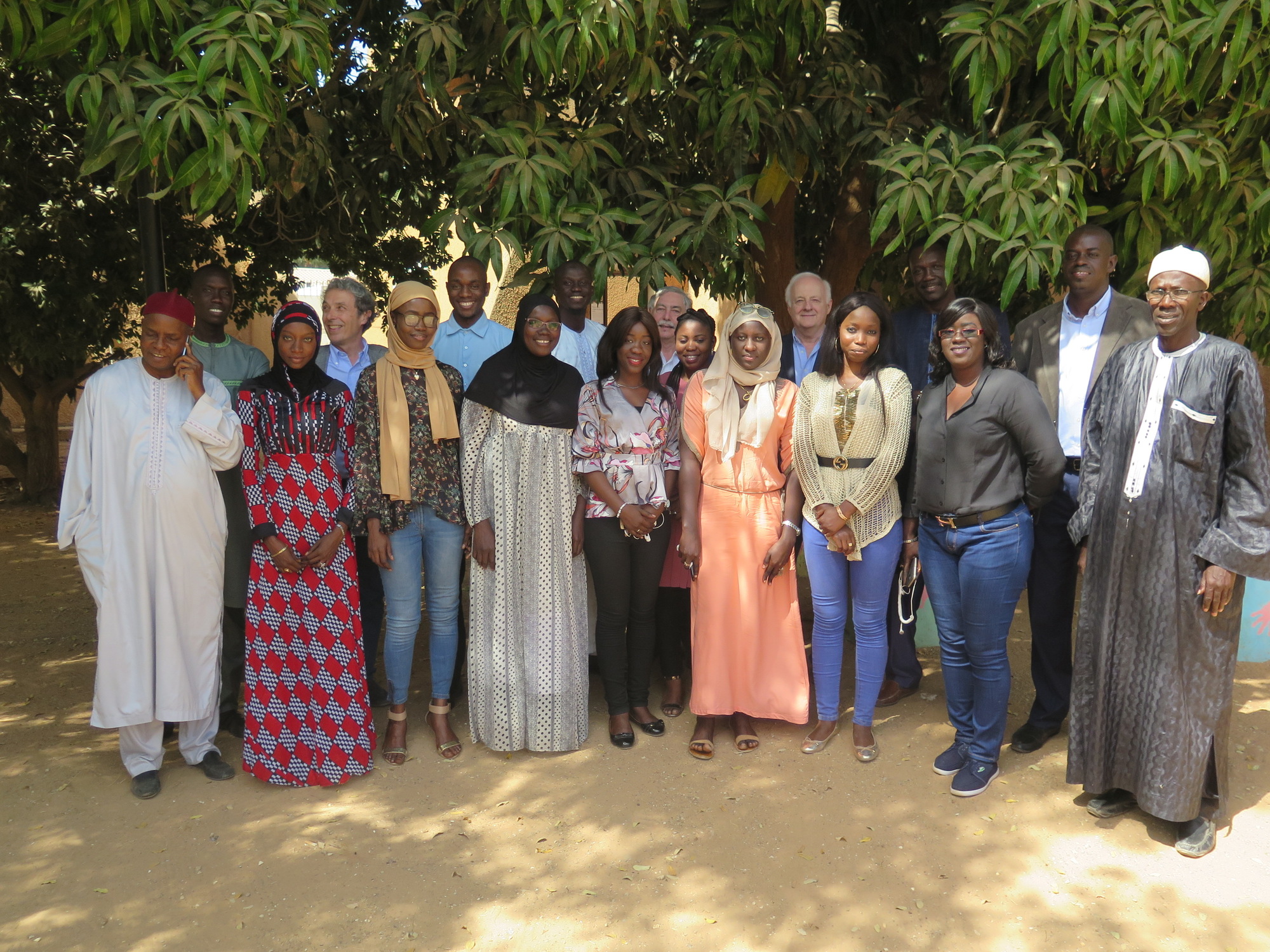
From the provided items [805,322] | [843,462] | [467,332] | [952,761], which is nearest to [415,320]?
[467,332]

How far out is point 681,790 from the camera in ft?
12.0

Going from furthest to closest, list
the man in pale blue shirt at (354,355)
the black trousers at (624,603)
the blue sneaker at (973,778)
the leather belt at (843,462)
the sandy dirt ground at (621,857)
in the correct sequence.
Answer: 1. the man in pale blue shirt at (354,355)
2. the black trousers at (624,603)
3. the leather belt at (843,462)
4. the blue sneaker at (973,778)
5. the sandy dirt ground at (621,857)

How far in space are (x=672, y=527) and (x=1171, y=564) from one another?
186 cm

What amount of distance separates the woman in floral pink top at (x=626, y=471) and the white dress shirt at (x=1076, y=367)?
4.93ft

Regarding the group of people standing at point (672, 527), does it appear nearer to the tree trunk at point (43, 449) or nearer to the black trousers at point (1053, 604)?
the black trousers at point (1053, 604)

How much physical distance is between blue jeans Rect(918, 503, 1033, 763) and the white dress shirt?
1.54 feet

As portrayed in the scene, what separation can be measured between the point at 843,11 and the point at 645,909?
15.0 ft

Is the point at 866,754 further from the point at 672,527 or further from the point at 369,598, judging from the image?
the point at 369,598

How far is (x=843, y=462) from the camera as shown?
3729mm

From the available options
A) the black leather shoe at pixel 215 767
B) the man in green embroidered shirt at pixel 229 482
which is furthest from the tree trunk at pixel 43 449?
the black leather shoe at pixel 215 767

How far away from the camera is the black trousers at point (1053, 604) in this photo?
380cm

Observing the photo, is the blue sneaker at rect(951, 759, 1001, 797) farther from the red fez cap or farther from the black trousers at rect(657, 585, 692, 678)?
the red fez cap

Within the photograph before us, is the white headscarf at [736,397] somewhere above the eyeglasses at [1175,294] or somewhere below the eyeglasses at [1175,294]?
below

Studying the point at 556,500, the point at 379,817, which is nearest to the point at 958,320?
the point at 556,500
